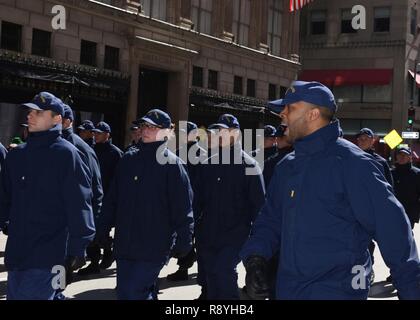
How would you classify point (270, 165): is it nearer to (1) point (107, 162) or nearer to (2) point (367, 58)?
(1) point (107, 162)

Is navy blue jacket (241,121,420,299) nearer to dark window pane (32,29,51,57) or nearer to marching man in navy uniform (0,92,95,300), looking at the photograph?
marching man in navy uniform (0,92,95,300)

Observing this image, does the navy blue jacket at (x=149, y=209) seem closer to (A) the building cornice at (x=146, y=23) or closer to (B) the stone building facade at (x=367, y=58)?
(A) the building cornice at (x=146, y=23)

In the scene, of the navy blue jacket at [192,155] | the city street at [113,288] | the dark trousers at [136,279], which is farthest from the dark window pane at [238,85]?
the dark trousers at [136,279]

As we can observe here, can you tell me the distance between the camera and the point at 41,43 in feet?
70.9

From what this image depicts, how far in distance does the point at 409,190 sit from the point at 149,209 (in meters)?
5.99

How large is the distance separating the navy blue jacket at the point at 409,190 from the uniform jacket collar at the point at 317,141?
7.29 metres

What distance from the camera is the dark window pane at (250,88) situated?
106 feet

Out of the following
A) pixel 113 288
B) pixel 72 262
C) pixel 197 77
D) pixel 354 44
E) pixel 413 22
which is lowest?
pixel 113 288

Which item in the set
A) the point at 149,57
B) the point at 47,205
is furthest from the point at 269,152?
the point at 149,57

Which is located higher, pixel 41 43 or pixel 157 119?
pixel 41 43
